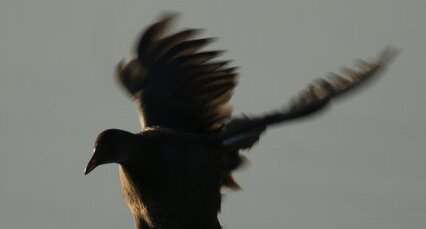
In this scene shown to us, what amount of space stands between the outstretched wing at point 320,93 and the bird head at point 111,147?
754mm

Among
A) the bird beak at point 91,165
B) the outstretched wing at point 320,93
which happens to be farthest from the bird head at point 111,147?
the outstretched wing at point 320,93

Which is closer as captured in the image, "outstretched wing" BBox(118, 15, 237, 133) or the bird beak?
the bird beak

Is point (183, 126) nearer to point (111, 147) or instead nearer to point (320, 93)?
point (111, 147)

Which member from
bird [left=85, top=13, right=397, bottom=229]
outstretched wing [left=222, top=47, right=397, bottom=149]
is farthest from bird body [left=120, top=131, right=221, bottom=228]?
outstretched wing [left=222, top=47, right=397, bottom=149]

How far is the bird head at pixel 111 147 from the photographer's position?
12.8 m

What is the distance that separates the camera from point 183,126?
13664mm

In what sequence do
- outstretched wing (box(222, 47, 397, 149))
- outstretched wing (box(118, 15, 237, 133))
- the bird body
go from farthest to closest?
outstretched wing (box(118, 15, 237, 133))
the bird body
outstretched wing (box(222, 47, 397, 149))

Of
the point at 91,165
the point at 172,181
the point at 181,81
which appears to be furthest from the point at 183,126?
the point at 91,165

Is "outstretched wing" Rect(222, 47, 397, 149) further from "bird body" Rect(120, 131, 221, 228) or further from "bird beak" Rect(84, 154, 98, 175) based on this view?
"bird beak" Rect(84, 154, 98, 175)

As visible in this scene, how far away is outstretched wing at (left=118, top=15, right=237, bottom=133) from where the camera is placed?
13.6 metres

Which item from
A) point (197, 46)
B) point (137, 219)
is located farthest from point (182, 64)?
point (137, 219)

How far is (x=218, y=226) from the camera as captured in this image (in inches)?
526

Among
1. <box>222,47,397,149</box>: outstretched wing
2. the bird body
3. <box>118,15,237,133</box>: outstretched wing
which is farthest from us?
<box>118,15,237,133</box>: outstretched wing

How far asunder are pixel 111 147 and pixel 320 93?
1.39 m
